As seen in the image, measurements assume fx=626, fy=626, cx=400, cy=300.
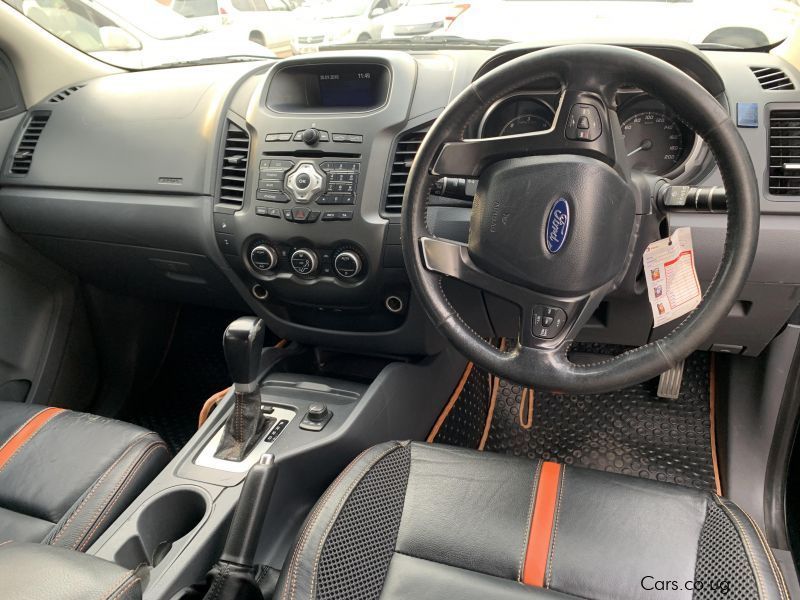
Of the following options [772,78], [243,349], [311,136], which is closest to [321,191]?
[311,136]

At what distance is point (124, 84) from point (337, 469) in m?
1.22

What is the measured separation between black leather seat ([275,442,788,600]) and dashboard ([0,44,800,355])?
0.39 meters

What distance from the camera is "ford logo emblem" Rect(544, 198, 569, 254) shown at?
0.94m

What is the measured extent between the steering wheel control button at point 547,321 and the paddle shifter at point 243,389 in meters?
0.54

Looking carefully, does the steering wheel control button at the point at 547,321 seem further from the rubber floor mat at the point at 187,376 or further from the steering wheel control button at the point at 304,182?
the rubber floor mat at the point at 187,376

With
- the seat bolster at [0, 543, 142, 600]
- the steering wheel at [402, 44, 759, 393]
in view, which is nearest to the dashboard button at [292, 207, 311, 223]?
the steering wheel at [402, 44, 759, 393]

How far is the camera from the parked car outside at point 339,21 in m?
1.70

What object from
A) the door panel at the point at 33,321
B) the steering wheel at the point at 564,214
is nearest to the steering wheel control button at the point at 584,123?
the steering wheel at the point at 564,214

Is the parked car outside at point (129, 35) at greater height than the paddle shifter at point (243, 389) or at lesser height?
greater

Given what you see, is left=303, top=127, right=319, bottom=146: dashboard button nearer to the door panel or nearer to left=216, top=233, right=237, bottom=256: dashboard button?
left=216, top=233, right=237, bottom=256: dashboard button

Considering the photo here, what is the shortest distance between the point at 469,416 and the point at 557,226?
91 centimetres

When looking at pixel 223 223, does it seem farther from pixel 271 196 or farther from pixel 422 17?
pixel 422 17

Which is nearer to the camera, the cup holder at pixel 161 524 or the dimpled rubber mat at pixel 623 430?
the cup holder at pixel 161 524

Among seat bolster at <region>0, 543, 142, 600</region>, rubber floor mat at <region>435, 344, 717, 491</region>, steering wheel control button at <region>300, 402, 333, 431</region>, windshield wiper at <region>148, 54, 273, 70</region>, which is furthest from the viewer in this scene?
windshield wiper at <region>148, 54, 273, 70</region>
